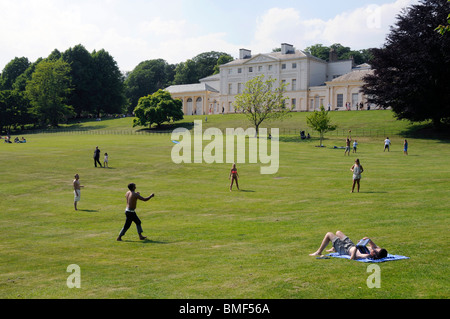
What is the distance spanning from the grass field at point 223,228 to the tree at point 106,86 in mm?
88576

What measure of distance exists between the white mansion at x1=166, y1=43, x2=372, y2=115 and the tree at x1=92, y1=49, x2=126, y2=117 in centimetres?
1792

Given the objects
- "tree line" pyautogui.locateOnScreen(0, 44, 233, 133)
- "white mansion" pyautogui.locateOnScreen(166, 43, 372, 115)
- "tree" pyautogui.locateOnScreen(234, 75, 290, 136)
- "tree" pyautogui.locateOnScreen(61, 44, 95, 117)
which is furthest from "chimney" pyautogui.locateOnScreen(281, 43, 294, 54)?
"tree" pyautogui.locateOnScreen(61, 44, 95, 117)

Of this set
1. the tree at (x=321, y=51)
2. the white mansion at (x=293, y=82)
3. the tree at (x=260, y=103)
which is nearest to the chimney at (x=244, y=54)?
the white mansion at (x=293, y=82)

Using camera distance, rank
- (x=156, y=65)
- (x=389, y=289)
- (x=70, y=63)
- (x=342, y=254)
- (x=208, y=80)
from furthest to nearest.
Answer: (x=156, y=65) < (x=208, y=80) < (x=70, y=63) < (x=342, y=254) < (x=389, y=289)

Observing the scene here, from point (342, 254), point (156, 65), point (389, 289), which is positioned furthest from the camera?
point (156, 65)

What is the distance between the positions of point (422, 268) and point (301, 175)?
79.6ft

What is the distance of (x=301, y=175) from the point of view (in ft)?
115

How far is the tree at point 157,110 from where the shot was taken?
89562 millimetres

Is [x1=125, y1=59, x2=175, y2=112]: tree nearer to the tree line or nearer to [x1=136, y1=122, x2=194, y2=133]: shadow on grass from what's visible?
the tree line

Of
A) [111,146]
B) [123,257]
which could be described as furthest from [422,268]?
[111,146]

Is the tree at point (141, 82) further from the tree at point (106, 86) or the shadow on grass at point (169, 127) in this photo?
the shadow on grass at point (169, 127)

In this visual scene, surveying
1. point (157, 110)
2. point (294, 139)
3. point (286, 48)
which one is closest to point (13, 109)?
point (157, 110)

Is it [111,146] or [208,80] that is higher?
[208,80]
